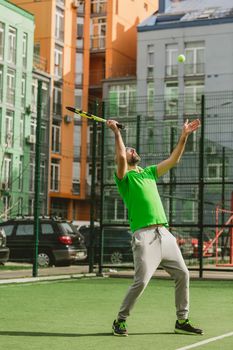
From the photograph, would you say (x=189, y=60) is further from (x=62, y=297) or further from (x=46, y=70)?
(x=62, y=297)

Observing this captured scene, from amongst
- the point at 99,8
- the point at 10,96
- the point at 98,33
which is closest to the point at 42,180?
the point at 10,96

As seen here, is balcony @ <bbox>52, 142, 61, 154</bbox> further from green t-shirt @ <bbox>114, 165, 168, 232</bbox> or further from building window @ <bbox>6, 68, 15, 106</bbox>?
green t-shirt @ <bbox>114, 165, 168, 232</bbox>

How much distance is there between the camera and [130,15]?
6506cm

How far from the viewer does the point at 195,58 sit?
57250 mm

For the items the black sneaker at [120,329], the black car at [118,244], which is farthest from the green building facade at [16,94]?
the black sneaker at [120,329]

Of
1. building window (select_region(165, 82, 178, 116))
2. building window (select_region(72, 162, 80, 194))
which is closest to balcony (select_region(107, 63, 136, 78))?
building window (select_region(165, 82, 178, 116))

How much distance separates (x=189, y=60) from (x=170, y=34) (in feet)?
7.69

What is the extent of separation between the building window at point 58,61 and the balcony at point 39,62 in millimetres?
1291

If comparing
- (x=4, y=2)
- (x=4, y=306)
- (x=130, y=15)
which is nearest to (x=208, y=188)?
(x=4, y=306)

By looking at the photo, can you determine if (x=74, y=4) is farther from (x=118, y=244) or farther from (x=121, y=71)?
(x=118, y=244)

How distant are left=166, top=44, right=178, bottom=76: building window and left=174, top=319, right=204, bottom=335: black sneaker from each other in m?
50.0

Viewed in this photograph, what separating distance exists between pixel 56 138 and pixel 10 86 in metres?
9.54

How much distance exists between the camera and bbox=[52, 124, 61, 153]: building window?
58.4m

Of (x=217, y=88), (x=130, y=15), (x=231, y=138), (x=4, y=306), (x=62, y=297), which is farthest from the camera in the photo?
(x=130, y=15)
